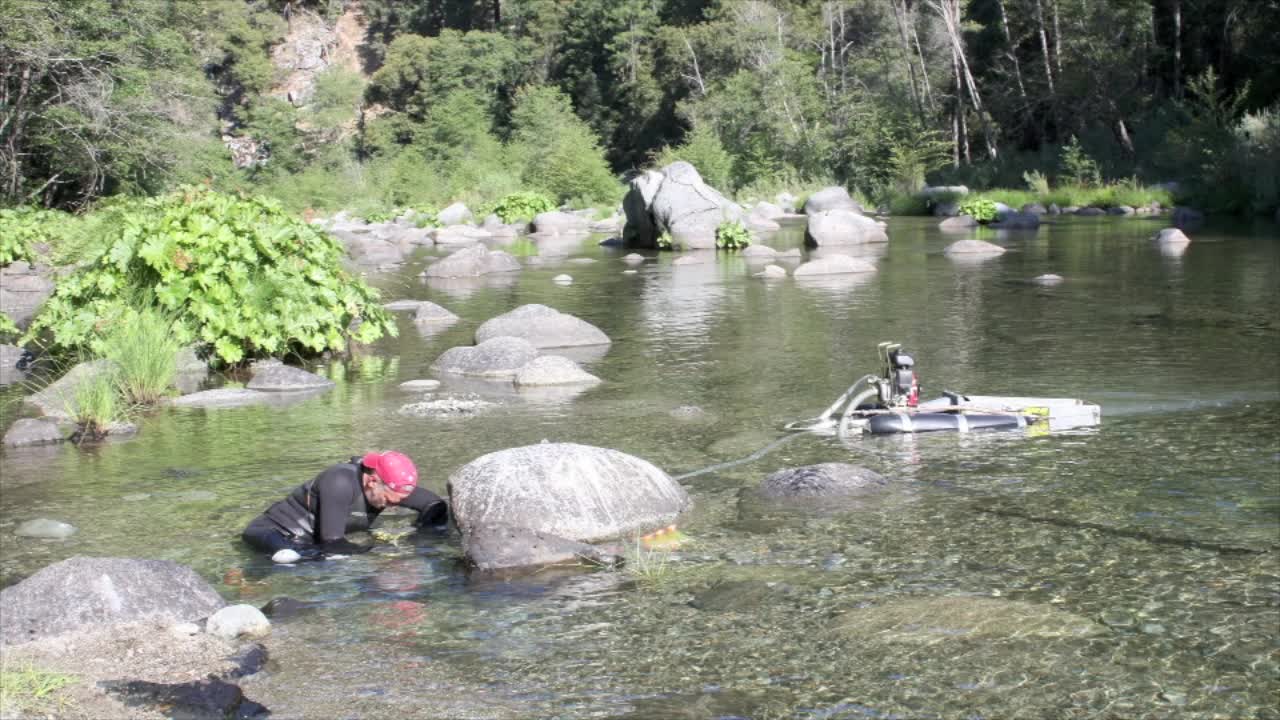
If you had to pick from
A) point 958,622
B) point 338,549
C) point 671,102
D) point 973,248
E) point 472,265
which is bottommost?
point 958,622

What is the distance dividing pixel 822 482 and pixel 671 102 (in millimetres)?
60245

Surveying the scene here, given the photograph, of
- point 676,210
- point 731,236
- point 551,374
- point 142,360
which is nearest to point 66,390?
point 142,360

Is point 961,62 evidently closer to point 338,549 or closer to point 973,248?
point 973,248

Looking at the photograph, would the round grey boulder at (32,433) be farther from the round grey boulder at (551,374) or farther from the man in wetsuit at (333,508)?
the round grey boulder at (551,374)

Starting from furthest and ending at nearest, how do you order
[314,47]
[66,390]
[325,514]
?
[314,47] → [66,390] → [325,514]

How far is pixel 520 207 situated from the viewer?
1642 inches

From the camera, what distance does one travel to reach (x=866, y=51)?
56500 millimetres

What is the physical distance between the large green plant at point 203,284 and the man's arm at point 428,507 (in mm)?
6102

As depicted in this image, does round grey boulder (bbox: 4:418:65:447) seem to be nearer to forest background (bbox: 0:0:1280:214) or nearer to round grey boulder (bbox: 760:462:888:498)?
round grey boulder (bbox: 760:462:888:498)

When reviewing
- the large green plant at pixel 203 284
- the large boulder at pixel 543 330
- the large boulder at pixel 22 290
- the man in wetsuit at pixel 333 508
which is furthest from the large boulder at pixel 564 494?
the large boulder at pixel 22 290

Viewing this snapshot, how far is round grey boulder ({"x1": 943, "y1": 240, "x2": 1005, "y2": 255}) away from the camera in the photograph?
997 inches

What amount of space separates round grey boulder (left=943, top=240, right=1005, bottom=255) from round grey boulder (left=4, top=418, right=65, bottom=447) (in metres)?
17.9

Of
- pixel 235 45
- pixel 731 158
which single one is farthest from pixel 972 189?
pixel 235 45

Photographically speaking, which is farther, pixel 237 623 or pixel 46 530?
pixel 46 530
